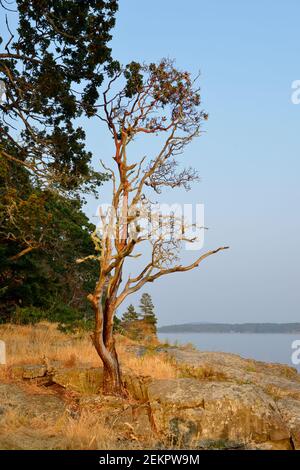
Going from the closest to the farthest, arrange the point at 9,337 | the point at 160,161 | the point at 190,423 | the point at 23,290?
the point at 190,423 < the point at 160,161 < the point at 9,337 < the point at 23,290

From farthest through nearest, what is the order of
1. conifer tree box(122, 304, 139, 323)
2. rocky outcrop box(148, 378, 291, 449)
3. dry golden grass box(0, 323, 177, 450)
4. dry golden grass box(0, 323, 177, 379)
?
conifer tree box(122, 304, 139, 323) → dry golden grass box(0, 323, 177, 379) → rocky outcrop box(148, 378, 291, 449) → dry golden grass box(0, 323, 177, 450)

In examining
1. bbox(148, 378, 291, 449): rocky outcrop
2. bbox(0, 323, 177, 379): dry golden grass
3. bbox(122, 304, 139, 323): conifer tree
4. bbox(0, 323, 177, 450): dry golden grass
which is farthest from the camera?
bbox(122, 304, 139, 323): conifer tree

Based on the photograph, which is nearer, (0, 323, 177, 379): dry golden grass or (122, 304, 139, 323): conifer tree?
(0, 323, 177, 379): dry golden grass

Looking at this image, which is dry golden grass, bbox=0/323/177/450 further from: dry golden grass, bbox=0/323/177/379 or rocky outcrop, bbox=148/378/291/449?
rocky outcrop, bbox=148/378/291/449

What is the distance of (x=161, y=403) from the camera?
33.3 ft

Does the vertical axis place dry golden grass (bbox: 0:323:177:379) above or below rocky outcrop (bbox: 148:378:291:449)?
above

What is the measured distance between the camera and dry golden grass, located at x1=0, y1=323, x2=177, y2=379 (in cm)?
1321

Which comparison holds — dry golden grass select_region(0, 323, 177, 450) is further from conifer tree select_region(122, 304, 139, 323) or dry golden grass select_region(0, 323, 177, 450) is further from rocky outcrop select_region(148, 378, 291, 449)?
conifer tree select_region(122, 304, 139, 323)

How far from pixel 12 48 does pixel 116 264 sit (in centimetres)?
783

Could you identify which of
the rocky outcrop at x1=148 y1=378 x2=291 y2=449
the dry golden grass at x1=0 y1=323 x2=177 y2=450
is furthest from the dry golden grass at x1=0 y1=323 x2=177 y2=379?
the rocky outcrop at x1=148 y1=378 x2=291 y2=449

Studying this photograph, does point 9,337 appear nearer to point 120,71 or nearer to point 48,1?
point 120,71

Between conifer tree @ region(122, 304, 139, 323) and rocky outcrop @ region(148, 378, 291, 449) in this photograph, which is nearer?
rocky outcrop @ region(148, 378, 291, 449)
